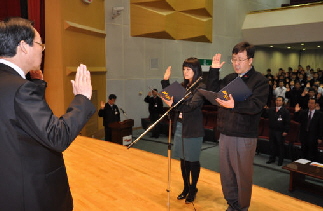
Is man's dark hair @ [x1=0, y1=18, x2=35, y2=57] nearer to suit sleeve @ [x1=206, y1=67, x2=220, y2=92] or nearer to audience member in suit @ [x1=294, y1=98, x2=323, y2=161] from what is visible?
suit sleeve @ [x1=206, y1=67, x2=220, y2=92]

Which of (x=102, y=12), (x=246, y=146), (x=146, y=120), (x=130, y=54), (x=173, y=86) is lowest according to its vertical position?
(x=146, y=120)

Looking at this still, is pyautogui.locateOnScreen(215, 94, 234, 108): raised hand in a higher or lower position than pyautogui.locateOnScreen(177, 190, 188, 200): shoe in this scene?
higher

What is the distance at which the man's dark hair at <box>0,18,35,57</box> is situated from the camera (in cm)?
111

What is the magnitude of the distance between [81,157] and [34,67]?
9.78ft

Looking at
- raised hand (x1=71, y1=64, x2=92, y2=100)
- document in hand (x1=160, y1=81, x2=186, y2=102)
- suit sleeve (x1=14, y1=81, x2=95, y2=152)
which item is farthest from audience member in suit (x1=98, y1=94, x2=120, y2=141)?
suit sleeve (x1=14, y1=81, x2=95, y2=152)

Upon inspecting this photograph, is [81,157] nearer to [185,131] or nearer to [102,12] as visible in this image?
[185,131]

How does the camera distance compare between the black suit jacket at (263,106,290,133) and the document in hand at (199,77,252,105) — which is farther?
the black suit jacket at (263,106,290,133)

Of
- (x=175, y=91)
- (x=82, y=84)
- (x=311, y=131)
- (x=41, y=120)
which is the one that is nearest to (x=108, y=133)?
(x=311, y=131)

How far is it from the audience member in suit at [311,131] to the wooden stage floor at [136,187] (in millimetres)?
2808

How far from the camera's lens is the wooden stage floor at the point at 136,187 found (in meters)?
2.56

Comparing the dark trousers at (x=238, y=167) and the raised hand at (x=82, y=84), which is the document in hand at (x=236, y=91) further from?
the raised hand at (x=82, y=84)

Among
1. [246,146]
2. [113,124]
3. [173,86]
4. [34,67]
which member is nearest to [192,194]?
[246,146]

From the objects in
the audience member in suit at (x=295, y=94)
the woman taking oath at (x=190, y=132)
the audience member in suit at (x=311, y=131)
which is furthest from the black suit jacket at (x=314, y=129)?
the woman taking oath at (x=190, y=132)

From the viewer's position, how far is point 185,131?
2.54m
